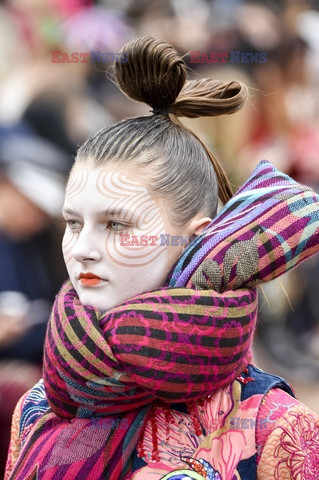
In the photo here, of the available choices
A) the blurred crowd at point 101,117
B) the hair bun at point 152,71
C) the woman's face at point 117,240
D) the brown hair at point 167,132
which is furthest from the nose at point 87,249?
the blurred crowd at point 101,117

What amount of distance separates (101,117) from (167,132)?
68.7 inches

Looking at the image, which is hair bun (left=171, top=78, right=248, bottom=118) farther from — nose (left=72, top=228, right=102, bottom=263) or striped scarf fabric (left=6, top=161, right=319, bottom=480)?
nose (left=72, top=228, right=102, bottom=263)

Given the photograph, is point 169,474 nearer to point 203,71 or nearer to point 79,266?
point 79,266

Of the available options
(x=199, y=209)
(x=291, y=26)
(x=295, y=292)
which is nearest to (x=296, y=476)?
(x=199, y=209)

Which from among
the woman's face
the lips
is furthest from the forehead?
the lips

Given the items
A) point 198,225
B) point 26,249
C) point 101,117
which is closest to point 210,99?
point 198,225

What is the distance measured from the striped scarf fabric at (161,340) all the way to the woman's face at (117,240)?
32 millimetres

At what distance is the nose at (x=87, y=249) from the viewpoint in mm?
1291

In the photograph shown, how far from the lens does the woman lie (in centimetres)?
121

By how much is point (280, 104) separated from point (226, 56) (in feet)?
1.20

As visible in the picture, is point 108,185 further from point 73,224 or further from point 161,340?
point 161,340

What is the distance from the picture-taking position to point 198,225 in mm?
1367

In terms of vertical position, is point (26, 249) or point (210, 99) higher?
A: point (210, 99)

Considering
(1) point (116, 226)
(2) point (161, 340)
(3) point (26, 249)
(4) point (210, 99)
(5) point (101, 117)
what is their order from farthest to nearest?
(5) point (101, 117) → (3) point (26, 249) → (4) point (210, 99) → (1) point (116, 226) → (2) point (161, 340)
